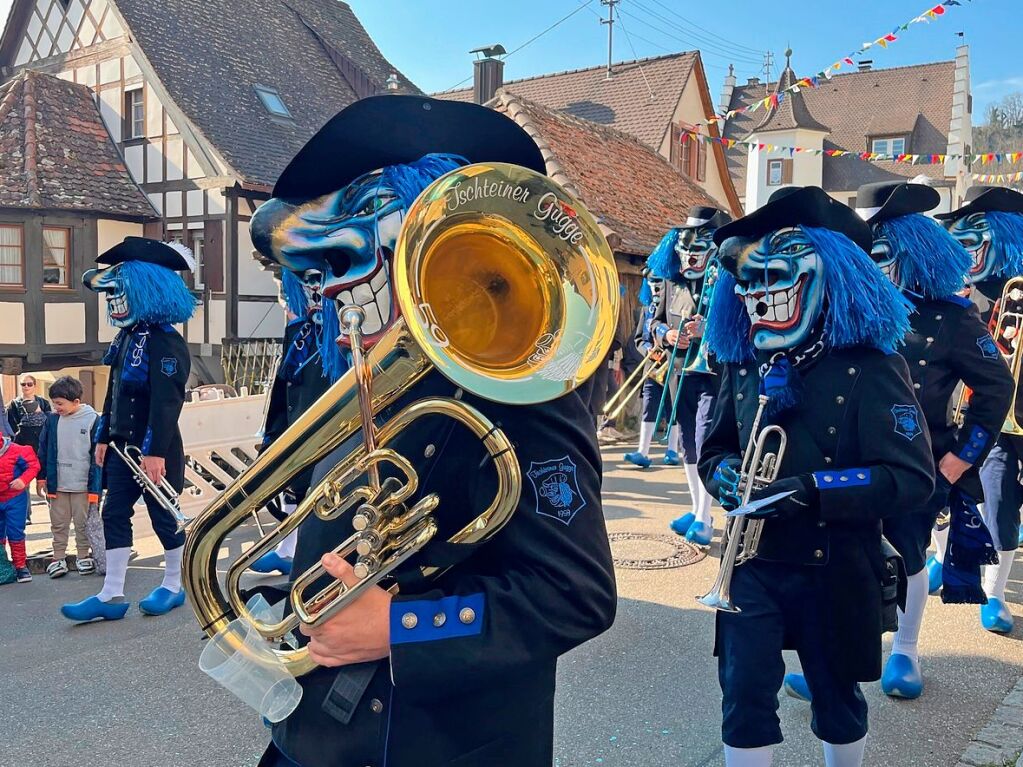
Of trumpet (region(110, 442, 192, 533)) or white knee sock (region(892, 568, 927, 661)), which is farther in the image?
trumpet (region(110, 442, 192, 533))

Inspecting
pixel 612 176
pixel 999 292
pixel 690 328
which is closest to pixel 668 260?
pixel 690 328

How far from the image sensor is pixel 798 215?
10.0 feet

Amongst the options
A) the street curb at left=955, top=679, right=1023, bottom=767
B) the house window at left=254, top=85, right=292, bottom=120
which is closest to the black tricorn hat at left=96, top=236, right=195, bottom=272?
the street curb at left=955, top=679, right=1023, bottom=767

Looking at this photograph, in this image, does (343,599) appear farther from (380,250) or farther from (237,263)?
(237,263)

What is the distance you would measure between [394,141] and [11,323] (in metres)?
15.2

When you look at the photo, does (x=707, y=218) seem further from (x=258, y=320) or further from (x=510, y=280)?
(x=258, y=320)

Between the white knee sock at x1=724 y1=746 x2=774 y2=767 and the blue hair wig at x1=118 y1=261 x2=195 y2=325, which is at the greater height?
the blue hair wig at x1=118 y1=261 x2=195 y2=325

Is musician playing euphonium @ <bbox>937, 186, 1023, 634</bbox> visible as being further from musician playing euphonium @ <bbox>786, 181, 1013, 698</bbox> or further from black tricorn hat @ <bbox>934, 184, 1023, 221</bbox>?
musician playing euphonium @ <bbox>786, 181, 1013, 698</bbox>

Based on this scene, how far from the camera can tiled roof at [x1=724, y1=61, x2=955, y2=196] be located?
34.4 metres

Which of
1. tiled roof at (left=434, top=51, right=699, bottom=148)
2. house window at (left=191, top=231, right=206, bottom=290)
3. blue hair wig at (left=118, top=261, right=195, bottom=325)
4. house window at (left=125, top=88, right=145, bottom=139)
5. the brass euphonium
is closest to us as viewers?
the brass euphonium

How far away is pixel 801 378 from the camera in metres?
3.00

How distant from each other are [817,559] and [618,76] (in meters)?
24.0

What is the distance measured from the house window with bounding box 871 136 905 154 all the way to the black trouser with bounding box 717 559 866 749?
3583 cm

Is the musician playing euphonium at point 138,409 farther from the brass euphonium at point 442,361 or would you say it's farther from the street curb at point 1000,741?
the street curb at point 1000,741
